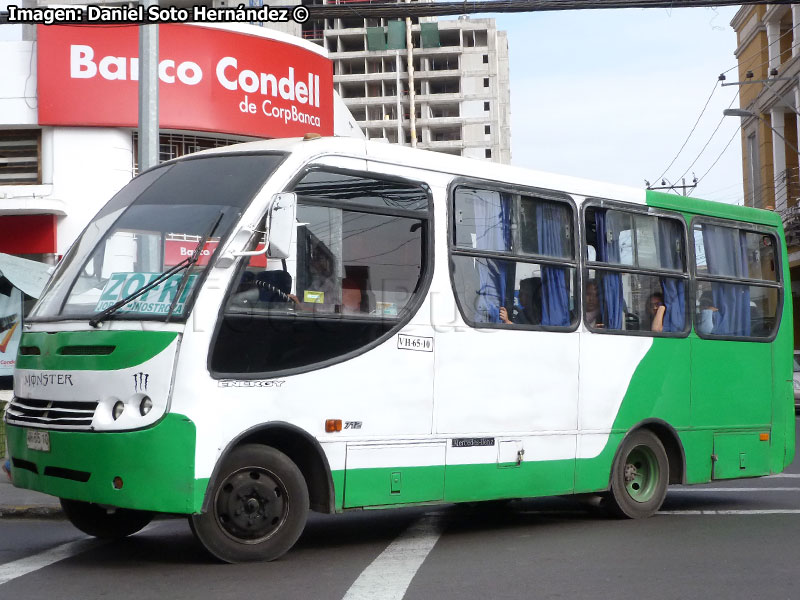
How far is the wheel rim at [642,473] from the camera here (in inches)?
405

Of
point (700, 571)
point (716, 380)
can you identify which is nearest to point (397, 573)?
point (700, 571)

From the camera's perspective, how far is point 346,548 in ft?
27.1

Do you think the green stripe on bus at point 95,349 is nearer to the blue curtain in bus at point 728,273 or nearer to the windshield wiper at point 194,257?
the windshield wiper at point 194,257

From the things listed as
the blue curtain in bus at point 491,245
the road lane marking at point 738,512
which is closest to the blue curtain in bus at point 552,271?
the blue curtain in bus at point 491,245

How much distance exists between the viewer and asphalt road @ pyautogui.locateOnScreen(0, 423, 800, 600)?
659cm

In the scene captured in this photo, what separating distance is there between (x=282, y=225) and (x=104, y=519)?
289 cm

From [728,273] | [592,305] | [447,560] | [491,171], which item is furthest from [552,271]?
[447,560]

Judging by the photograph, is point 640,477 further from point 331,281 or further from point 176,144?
point 176,144

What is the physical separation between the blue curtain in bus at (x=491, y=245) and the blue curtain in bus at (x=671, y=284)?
6.94 ft

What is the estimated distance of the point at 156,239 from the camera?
760 centimetres

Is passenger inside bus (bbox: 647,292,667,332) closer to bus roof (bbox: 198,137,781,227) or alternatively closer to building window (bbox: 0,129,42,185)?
bus roof (bbox: 198,137,781,227)

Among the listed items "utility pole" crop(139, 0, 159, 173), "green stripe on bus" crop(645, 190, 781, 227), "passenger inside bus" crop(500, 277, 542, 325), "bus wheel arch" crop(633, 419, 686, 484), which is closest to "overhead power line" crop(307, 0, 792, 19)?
"utility pole" crop(139, 0, 159, 173)

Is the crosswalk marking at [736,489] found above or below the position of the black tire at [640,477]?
below

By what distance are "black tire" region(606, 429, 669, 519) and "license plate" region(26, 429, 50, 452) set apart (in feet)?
16.3
